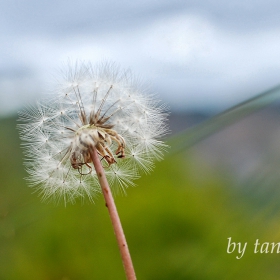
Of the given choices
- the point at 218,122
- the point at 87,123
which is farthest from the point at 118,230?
the point at 218,122

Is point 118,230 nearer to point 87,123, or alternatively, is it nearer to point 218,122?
point 87,123

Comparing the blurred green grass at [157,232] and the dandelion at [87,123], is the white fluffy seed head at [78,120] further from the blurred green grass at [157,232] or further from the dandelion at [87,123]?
the blurred green grass at [157,232]

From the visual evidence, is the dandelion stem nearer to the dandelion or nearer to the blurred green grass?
the dandelion

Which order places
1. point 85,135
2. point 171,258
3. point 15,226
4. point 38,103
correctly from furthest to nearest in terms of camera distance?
point 15,226 < point 171,258 < point 38,103 < point 85,135

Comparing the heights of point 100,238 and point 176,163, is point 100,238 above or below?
below

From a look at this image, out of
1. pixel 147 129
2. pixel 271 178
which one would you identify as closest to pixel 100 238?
pixel 271 178

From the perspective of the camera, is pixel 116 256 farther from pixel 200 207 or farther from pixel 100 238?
pixel 200 207

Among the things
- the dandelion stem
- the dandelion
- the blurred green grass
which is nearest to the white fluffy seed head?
the dandelion
